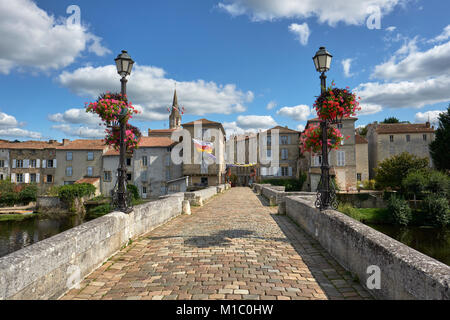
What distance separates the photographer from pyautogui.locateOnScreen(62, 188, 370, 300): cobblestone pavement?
3.60 metres

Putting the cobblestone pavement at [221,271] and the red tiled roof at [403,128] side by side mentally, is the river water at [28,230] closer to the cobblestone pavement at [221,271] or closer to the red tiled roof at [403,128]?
the cobblestone pavement at [221,271]

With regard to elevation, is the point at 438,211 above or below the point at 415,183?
below

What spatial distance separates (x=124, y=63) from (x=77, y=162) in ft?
135

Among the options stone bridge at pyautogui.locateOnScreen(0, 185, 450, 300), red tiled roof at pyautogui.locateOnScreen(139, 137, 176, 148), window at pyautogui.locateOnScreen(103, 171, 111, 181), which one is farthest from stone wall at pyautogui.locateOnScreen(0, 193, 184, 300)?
window at pyautogui.locateOnScreen(103, 171, 111, 181)

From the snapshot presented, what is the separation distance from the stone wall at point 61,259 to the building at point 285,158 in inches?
1486

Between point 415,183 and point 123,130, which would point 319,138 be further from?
point 415,183

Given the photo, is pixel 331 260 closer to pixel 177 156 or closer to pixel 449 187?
pixel 449 187

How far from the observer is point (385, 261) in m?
3.23

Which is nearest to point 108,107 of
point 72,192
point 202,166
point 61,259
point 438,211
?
point 61,259

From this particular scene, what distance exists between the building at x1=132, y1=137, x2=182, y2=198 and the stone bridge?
116ft

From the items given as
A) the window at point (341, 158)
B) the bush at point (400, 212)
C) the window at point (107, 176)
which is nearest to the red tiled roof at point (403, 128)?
the window at point (341, 158)

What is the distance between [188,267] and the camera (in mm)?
4574
